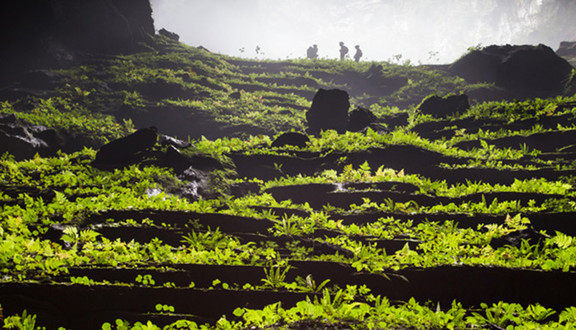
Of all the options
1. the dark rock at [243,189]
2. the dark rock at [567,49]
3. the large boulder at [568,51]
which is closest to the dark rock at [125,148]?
the dark rock at [243,189]

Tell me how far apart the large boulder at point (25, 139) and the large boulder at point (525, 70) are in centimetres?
3558

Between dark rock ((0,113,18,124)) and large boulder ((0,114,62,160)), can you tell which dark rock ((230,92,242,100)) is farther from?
dark rock ((0,113,18,124))

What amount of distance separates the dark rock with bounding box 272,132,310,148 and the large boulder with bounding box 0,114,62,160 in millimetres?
10741

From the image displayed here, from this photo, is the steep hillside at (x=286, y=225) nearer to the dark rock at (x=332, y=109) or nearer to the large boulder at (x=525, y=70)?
the dark rock at (x=332, y=109)

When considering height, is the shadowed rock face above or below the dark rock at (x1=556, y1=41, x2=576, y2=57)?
below

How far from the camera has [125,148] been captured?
11.6 metres

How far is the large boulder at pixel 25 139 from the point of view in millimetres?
12049

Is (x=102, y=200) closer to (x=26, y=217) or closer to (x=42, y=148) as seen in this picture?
(x=26, y=217)

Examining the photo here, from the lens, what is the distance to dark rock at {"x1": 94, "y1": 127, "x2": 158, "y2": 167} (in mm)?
11149

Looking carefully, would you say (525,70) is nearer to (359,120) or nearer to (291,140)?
(359,120)

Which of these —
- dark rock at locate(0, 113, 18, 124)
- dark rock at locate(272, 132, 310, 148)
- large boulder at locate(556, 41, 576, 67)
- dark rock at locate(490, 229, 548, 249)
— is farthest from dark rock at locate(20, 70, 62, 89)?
large boulder at locate(556, 41, 576, 67)

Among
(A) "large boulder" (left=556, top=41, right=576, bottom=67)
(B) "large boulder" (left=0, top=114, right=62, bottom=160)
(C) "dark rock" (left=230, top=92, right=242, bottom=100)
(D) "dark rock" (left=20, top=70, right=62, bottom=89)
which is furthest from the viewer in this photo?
(A) "large boulder" (left=556, top=41, right=576, bottom=67)

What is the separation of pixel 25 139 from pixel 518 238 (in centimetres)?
1798

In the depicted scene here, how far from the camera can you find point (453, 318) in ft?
11.4
